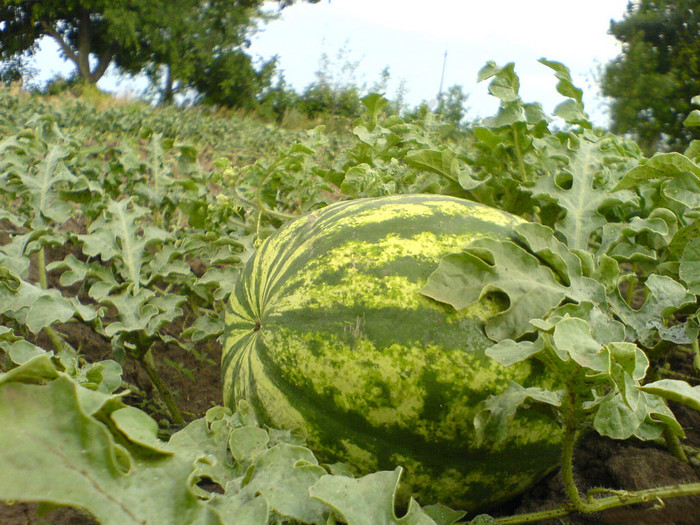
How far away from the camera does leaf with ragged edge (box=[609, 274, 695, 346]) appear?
1.55 meters

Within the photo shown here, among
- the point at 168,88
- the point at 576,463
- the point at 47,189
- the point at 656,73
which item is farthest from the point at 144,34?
the point at 576,463

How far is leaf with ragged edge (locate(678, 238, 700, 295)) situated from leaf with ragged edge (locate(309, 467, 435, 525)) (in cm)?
107

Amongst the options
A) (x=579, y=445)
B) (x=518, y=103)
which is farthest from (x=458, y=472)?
(x=518, y=103)

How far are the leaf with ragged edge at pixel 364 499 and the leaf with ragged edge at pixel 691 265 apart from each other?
107 centimetres

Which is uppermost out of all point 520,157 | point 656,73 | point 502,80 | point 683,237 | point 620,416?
point 502,80

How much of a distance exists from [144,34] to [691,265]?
2751cm

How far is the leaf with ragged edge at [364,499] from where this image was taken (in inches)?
39.6

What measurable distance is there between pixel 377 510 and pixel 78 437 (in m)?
0.53

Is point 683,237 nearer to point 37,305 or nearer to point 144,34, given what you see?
point 37,305

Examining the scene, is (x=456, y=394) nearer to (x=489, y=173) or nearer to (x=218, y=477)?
(x=218, y=477)

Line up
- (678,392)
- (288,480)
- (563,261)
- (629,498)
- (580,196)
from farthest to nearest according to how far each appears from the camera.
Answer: (580,196) < (563,261) < (629,498) < (288,480) < (678,392)

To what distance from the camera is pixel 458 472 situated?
1.49 meters

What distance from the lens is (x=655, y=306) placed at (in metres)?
1.58

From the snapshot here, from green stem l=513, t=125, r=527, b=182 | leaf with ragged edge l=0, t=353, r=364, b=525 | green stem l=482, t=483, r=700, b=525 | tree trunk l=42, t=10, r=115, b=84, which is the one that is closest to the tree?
green stem l=513, t=125, r=527, b=182
